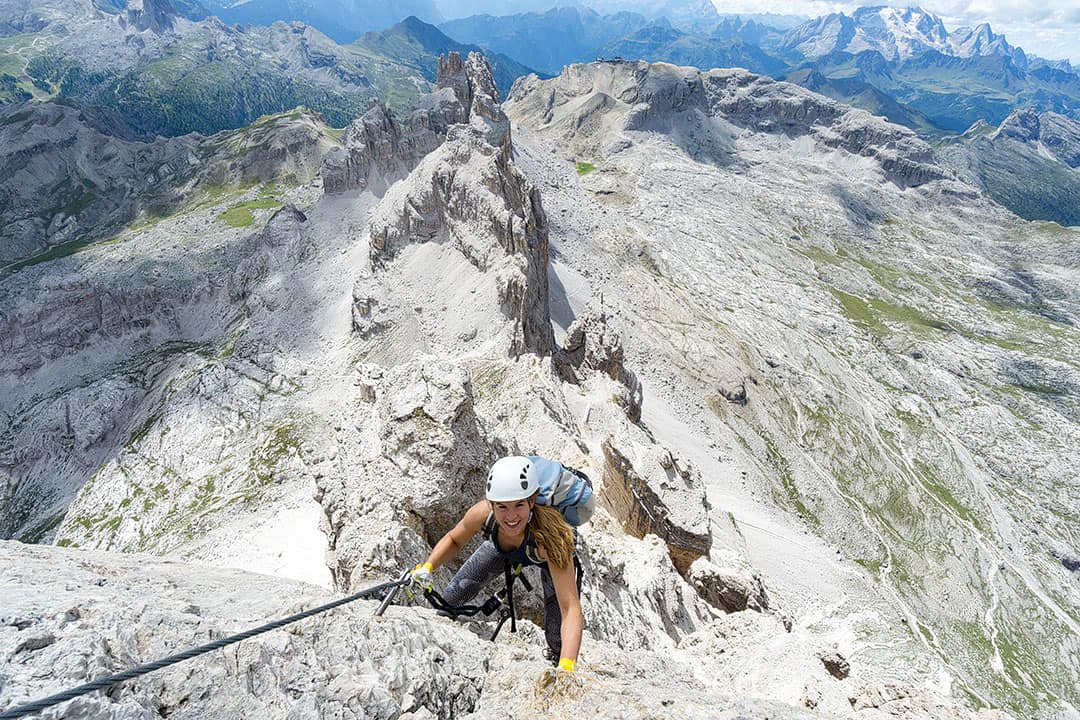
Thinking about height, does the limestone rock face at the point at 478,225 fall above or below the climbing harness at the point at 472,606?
below

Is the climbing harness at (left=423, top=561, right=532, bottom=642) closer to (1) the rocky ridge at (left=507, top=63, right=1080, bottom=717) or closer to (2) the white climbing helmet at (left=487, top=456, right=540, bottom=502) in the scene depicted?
(2) the white climbing helmet at (left=487, top=456, right=540, bottom=502)

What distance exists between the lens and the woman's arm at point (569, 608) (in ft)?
26.9

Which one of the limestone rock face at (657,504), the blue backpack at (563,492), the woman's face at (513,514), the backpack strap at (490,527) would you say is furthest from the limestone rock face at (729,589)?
the woman's face at (513,514)

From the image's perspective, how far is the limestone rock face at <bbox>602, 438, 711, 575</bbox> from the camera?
99.9 ft

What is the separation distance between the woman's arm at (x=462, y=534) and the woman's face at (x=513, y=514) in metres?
0.66

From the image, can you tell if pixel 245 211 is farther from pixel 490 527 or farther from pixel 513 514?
pixel 513 514

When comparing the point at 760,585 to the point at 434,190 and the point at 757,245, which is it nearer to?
the point at 434,190

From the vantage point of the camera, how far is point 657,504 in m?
32.7

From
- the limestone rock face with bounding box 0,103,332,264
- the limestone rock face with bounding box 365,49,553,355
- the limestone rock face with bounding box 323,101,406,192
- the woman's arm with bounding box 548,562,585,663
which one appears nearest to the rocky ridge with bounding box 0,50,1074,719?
the limestone rock face with bounding box 365,49,553,355

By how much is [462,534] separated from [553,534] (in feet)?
5.83

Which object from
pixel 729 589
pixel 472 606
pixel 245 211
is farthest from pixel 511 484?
pixel 245 211

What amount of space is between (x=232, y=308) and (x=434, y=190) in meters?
28.9

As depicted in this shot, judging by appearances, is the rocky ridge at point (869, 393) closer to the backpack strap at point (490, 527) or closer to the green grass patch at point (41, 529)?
the backpack strap at point (490, 527)

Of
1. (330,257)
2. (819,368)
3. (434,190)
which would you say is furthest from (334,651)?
(819,368)
